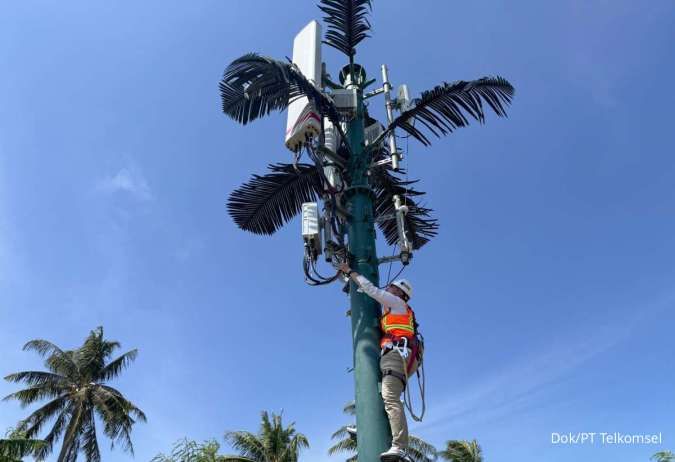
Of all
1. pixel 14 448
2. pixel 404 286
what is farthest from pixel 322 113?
pixel 14 448

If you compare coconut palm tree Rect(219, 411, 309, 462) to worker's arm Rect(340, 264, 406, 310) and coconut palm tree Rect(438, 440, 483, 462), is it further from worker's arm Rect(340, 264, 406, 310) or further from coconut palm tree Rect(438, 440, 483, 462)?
worker's arm Rect(340, 264, 406, 310)

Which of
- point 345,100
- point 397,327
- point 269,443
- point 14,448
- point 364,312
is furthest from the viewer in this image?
point 269,443

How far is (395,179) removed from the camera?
7.32 meters

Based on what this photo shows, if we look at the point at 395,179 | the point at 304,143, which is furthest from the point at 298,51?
the point at 395,179

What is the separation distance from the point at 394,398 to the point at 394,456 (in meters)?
0.51

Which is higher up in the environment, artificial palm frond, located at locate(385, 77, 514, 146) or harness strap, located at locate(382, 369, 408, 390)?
artificial palm frond, located at locate(385, 77, 514, 146)

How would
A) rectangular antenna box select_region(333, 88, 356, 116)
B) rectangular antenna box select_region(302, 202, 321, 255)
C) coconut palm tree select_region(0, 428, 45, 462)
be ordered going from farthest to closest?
1. coconut palm tree select_region(0, 428, 45, 462)
2. rectangular antenna box select_region(333, 88, 356, 116)
3. rectangular antenna box select_region(302, 202, 321, 255)

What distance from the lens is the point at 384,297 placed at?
504 cm

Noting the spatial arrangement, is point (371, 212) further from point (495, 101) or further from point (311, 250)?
point (495, 101)

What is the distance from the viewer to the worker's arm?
5047mm

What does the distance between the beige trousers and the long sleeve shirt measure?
441 millimetres

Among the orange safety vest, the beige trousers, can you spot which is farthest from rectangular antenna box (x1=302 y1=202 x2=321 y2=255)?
the beige trousers

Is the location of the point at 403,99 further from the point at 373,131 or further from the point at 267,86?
the point at 267,86

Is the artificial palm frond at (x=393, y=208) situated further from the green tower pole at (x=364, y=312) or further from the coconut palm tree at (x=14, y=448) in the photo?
the coconut palm tree at (x=14, y=448)
